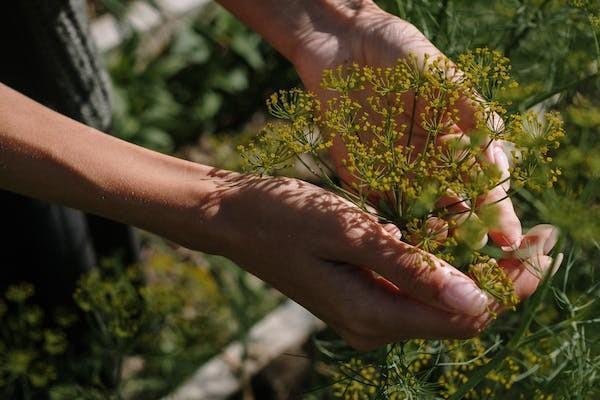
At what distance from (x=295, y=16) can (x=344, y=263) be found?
74 cm

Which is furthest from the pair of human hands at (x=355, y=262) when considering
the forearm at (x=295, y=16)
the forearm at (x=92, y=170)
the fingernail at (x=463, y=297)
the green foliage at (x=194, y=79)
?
the green foliage at (x=194, y=79)

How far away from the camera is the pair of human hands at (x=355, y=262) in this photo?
128cm

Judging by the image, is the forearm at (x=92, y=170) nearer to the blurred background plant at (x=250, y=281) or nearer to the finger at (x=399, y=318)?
the finger at (x=399, y=318)

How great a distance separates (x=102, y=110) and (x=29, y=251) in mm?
489

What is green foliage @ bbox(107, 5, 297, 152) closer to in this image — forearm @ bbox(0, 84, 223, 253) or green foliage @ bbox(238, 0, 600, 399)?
green foliage @ bbox(238, 0, 600, 399)

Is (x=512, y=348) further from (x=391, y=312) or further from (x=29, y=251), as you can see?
(x=29, y=251)

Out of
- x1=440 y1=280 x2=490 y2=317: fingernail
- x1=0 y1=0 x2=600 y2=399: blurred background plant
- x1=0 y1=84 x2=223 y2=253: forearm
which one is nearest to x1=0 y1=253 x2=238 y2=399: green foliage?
x1=0 y1=0 x2=600 y2=399: blurred background plant

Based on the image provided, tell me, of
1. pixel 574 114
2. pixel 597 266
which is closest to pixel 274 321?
pixel 597 266

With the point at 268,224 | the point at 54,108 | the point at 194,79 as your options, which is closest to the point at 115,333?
the point at 54,108

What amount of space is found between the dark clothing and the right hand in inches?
34.4

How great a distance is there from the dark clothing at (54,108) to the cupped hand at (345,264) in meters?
0.88

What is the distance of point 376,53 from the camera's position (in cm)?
168

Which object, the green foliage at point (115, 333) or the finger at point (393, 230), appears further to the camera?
the green foliage at point (115, 333)

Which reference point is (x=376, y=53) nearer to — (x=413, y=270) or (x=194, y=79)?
(x=413, y=270)
